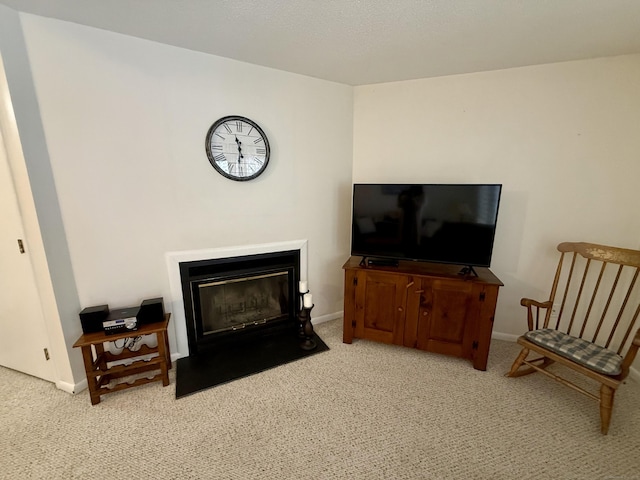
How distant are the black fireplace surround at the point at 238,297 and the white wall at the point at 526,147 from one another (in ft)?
4.16

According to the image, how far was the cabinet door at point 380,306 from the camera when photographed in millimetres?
2209

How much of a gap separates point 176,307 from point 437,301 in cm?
208

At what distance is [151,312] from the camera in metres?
1.88

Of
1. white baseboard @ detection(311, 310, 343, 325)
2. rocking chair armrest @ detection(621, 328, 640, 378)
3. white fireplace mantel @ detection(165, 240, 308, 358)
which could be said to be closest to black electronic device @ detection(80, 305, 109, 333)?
white fireplace mantel @ detection(165, 240, 308, 358)

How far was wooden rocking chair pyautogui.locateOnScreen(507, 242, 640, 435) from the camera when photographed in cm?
156

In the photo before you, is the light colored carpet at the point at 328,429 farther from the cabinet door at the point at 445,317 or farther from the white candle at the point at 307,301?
the white candle at the point at 307,301

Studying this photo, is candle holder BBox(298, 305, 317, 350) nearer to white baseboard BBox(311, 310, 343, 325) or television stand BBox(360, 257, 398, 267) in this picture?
white baseboard BBox(311, 310, 343, 325)

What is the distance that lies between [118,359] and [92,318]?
408 millimetres

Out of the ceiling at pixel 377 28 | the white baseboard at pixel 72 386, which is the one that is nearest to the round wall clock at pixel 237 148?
the ceiling at pixel 377 28

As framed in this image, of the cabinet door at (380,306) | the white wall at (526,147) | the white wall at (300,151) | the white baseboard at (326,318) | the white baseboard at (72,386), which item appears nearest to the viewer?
the white wall at (300,151)

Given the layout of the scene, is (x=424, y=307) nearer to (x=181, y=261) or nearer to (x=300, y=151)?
(x=300, y=151)

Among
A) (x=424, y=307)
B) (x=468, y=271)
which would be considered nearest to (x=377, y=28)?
(x=468, y=271)

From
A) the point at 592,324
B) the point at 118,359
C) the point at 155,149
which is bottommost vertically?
the point at 118,359

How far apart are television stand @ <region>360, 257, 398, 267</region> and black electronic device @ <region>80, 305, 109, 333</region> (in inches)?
75.9
